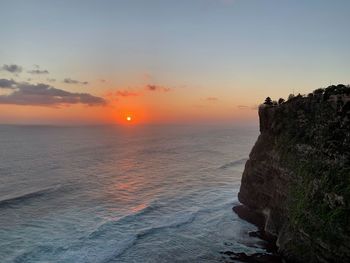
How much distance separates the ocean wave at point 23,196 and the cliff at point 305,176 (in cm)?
2986

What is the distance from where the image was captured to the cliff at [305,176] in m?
23.0

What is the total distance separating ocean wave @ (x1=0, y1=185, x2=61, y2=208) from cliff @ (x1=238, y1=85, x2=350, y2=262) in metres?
29.9

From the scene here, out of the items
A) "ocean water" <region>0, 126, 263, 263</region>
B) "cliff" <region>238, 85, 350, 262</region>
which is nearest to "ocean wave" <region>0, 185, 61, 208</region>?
"ocean water" <region>0, 126, 263, 263</region>

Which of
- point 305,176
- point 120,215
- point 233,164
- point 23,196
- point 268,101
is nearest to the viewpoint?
point 305,176

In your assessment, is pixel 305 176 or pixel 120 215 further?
pixel 120 215

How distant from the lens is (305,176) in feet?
90.1

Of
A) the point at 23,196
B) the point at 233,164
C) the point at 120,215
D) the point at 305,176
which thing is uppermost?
the point at 305,176

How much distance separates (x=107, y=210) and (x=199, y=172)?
30.4 m

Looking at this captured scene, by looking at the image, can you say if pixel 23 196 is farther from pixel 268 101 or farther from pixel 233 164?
pixel 233 164

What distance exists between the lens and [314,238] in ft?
78.2

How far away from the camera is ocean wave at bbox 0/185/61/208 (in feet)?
153

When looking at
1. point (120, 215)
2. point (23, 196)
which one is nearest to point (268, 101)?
point (120, 215)

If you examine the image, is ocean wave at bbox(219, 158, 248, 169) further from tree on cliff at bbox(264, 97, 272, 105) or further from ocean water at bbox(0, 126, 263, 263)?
tree on cliff at bbox(264, 97, 272, 105)

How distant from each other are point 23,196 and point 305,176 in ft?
129
